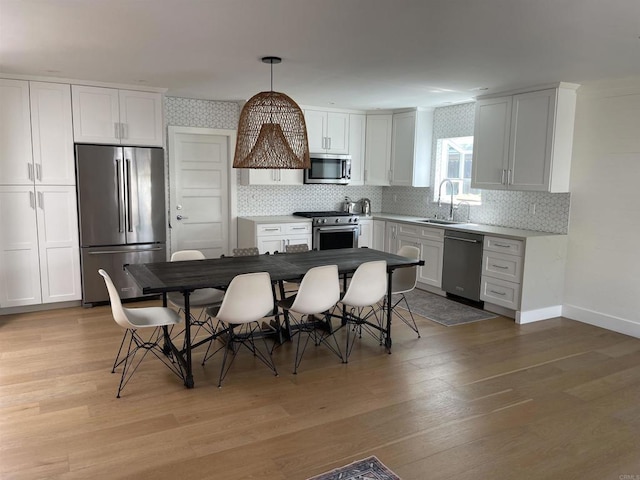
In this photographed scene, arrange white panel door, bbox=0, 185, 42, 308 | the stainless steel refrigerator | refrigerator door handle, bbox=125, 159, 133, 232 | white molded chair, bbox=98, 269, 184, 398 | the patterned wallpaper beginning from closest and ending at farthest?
white molded chair, bbox=98, 269, 184, 398 → white panel door, bbox=0, 185, 42, 308 → the stainless steel refrigerator → refrigerator door handle, bbox=125, 159, 133, 232 → the patterned wallpaper

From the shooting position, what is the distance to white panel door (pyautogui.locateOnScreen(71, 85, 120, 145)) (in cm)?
A: 519

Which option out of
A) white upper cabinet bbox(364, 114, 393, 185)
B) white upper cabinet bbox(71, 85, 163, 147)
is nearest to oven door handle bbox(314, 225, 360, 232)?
white upper cabinet bbox(364, 114, 393, 185)

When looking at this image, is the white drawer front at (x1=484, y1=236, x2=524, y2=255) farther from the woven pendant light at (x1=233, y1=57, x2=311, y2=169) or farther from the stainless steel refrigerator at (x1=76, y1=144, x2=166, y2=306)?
the stainless steel refrigerator at (x1=76, y1=144, x2=166, y2=306)

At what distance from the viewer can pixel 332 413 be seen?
3113 mm

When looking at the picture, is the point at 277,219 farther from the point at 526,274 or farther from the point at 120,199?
the point at 526,274

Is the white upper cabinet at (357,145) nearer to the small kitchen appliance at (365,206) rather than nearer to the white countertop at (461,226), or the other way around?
the small kitchen appliance at (365,206)

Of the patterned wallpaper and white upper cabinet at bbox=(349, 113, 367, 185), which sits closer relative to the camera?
the patterned wallpaper

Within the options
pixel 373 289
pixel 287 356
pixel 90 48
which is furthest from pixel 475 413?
pixel 90 48

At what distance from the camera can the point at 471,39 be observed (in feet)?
11.0

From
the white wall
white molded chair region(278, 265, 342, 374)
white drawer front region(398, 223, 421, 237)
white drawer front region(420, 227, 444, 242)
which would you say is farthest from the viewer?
white drawer front region(398, 223, 421, 237)

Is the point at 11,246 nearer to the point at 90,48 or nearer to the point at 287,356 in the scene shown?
the point at 90,48

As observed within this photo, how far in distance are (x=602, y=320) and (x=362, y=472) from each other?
12.3 ft

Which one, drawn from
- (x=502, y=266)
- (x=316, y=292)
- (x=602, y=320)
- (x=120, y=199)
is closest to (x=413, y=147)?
(x=502, y=266)

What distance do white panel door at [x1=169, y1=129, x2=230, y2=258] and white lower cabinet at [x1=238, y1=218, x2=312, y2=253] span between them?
0.34 metres
